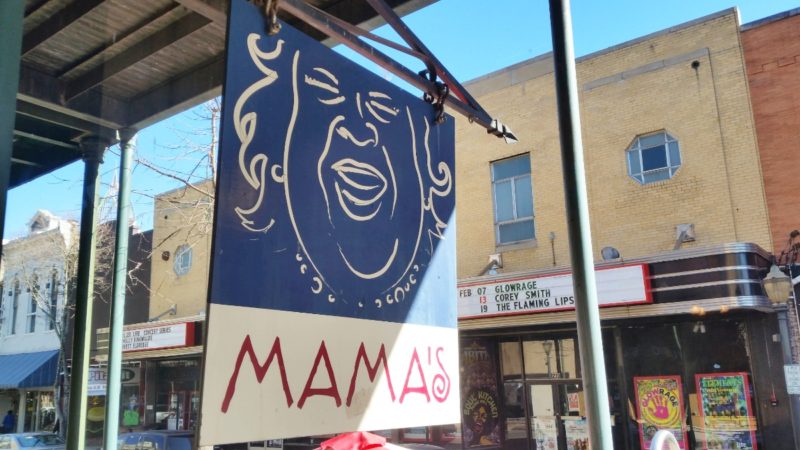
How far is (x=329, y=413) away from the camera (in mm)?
2318

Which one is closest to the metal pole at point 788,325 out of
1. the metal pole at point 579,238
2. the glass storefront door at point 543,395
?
the glass storefront door at point 543,395

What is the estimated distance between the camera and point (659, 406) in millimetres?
13992

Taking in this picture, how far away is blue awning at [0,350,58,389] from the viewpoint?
88.7 ft

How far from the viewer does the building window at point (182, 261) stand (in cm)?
2357

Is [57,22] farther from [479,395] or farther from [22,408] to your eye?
[22,408]

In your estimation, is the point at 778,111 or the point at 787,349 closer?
the point at 787,349

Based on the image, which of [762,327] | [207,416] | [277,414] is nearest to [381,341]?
[277,414]

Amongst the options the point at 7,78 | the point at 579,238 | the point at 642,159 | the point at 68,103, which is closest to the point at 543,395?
the point at 642,159

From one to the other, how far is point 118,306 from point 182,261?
62.8 feet

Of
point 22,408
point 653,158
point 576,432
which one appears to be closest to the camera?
point 653,158

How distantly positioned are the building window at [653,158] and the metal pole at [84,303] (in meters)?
12.0

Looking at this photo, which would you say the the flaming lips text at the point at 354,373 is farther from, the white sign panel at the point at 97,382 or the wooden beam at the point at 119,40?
the white sign panel at the point at 97,382

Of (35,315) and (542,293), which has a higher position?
(35,315)

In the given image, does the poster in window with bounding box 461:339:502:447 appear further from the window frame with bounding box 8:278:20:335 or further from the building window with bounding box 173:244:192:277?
the window frame with bounding box 8:278:20:335
